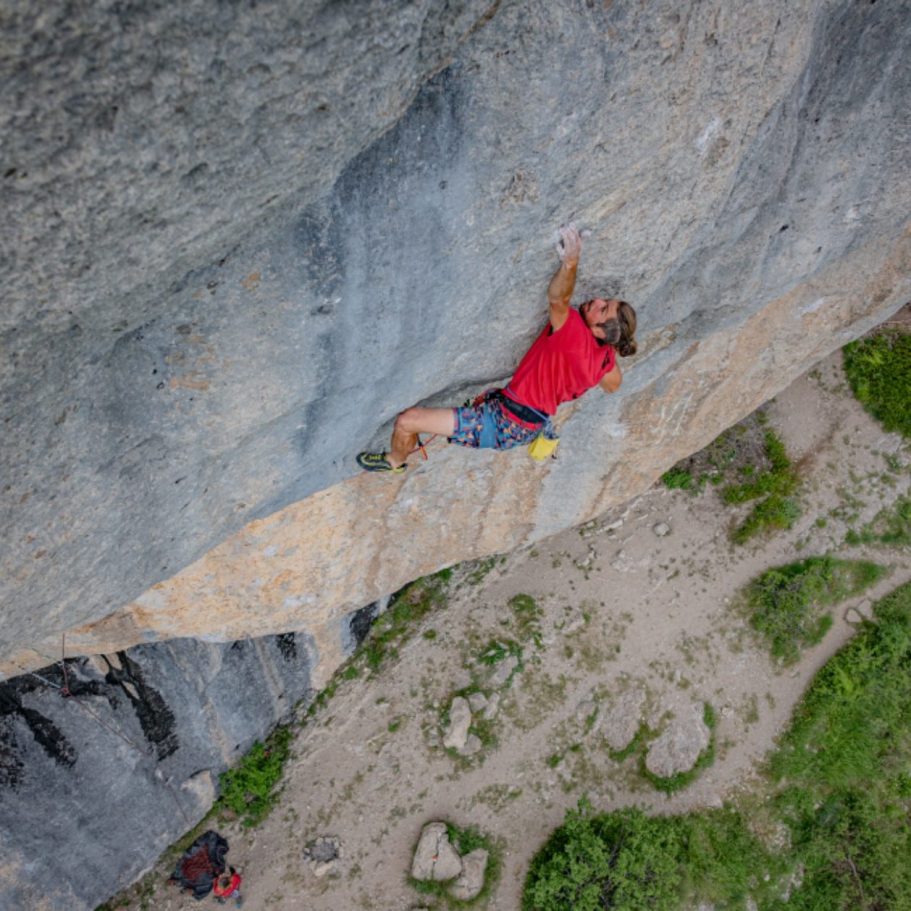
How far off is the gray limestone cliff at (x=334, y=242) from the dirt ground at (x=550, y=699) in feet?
7.98

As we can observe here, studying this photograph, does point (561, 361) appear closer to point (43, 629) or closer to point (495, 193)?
point (495, 193)

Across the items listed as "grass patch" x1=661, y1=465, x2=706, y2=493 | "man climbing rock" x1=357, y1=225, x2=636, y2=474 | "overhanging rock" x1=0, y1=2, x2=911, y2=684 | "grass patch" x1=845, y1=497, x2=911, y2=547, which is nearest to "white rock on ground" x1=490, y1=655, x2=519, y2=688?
"grass patch" x1=661, y1=465, x2=706, y2=493

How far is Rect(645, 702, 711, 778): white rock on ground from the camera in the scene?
798 cm

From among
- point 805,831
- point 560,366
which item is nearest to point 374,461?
point 560,366

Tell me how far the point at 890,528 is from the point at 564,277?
737cm

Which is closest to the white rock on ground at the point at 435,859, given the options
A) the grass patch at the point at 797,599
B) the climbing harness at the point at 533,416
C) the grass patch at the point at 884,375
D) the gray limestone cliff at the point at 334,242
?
the gray limestone cliff at the point at 334,242

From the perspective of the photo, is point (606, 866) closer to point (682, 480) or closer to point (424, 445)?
point (682, 480)

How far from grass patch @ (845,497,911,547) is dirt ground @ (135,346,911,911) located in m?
0.16

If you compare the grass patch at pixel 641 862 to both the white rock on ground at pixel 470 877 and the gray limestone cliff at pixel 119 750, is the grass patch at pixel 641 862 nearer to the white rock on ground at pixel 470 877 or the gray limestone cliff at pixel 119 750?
the white rock on ground at pixel 470 877

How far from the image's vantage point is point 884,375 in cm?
923

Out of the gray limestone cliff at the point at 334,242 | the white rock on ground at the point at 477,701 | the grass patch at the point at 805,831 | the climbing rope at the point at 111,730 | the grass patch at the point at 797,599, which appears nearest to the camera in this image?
the gray limestone cliff at the point at 334,242

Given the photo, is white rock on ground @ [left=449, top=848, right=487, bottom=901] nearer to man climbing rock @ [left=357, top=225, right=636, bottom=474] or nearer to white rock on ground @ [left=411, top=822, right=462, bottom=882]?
white rock on ground @ [left=411, top=822, right=462, bottom=882]

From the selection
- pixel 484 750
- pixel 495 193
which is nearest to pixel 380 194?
pixel 495 193

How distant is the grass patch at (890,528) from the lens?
351 inches
